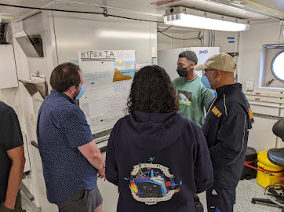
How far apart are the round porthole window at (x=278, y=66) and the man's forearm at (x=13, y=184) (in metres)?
3.71

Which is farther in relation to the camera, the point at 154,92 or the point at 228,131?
the point at 228,131

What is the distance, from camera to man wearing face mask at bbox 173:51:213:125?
2338mm

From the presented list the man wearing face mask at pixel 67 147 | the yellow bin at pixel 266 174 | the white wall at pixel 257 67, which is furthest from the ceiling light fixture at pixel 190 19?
the yellow bin at pixel 266 174

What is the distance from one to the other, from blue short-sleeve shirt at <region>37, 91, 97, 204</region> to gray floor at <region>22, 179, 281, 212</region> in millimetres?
657

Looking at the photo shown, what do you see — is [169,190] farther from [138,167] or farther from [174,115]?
[174,115]

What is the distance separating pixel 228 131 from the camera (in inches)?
59.9

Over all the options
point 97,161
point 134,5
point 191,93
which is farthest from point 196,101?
point 97,161

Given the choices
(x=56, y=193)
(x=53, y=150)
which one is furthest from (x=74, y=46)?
(x=56, y=193)

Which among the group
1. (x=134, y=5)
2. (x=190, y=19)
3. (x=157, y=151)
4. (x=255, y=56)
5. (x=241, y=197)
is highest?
(x=134, y=5)

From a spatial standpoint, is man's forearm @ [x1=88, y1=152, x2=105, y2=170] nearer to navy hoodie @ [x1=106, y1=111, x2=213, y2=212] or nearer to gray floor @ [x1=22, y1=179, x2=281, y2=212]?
navy hoodie @ [x1=106, y1=111, x2=213, y2=212]

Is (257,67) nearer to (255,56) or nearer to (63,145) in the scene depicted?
Answer: (255,56)

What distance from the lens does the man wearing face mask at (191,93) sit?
7.67 ft

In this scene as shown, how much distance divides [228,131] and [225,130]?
2 centimetres

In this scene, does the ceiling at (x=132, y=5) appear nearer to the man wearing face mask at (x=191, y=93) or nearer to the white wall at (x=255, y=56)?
the man wearing face mask at (x=191, y=93)
